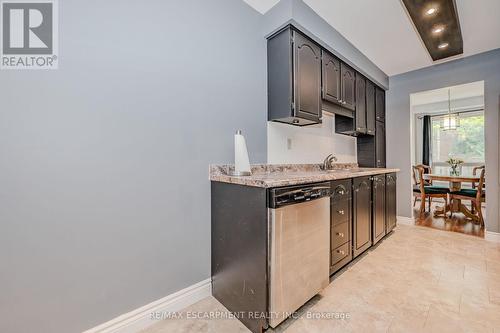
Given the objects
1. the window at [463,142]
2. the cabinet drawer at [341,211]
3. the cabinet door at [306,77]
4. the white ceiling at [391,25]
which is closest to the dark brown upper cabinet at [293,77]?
the cabinet door at [306,77]

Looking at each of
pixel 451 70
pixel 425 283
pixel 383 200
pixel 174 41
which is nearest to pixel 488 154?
pixel 451 70

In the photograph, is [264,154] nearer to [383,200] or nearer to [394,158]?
[383,200]

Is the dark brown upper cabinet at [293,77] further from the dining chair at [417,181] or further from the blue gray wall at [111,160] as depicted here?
the dining chair at [417,181]

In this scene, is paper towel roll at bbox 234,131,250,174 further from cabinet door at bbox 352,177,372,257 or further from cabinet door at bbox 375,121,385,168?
cabinet door at bbox 375,121,385,168

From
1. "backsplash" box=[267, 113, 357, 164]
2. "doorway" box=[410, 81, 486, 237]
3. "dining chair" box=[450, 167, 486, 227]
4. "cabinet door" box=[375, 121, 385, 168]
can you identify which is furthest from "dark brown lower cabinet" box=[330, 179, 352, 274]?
"dining chair" box=[450, 167, 486, 227]

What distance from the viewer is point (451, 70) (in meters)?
3.34

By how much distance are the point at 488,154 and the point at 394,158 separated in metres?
1.15

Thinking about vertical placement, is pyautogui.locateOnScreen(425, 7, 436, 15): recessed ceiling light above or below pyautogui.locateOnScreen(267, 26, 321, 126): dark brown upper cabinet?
above

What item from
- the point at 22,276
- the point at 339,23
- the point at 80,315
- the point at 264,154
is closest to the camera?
the point at 22,276

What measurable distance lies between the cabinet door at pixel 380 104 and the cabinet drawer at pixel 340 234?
2.46m

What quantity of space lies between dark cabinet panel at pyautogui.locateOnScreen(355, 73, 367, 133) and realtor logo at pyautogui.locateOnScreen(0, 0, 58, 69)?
3.22 m

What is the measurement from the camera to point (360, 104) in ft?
10.4

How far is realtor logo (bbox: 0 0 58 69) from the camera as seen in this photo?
3.58ft

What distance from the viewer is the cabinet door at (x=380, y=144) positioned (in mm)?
3683
